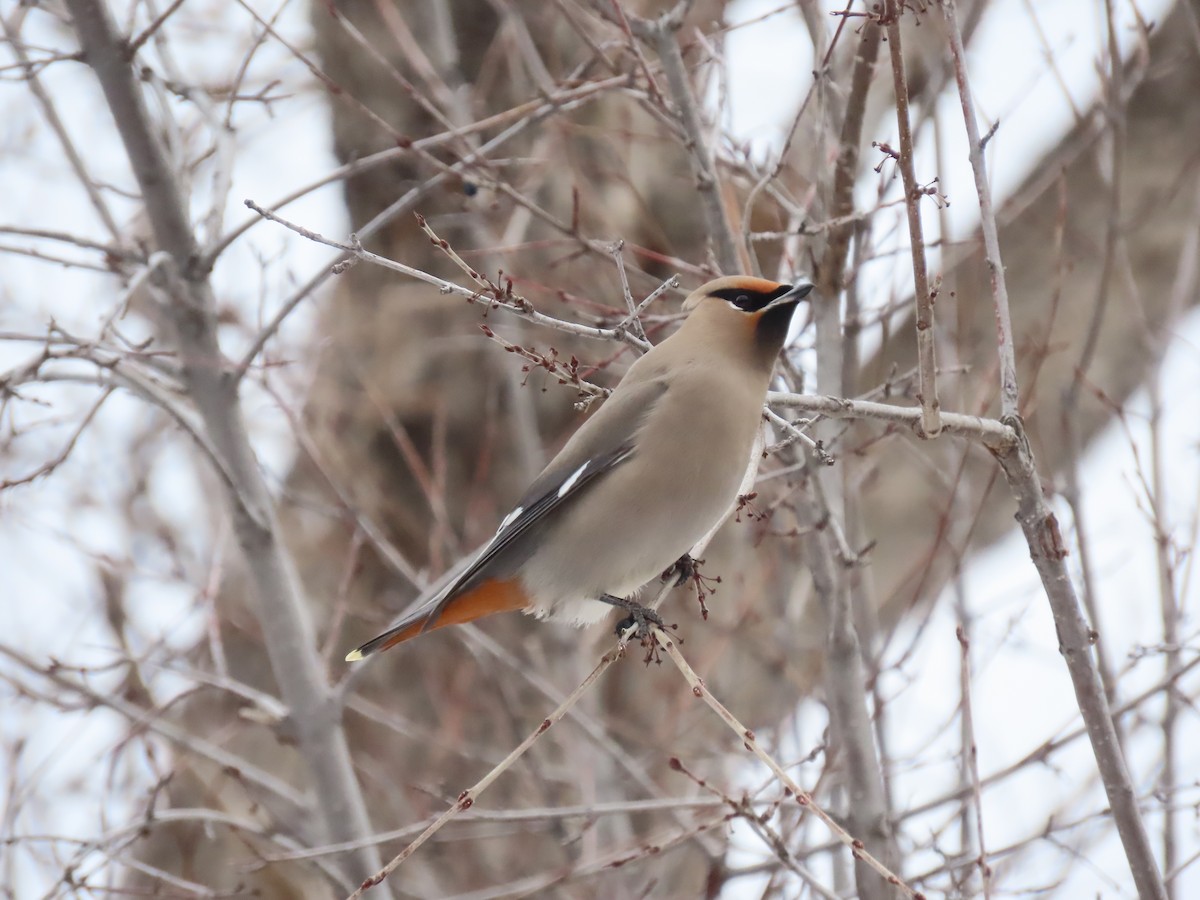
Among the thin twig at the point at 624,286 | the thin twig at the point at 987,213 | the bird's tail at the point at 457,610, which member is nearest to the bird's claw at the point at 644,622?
the bird's tail at the point at 457,610

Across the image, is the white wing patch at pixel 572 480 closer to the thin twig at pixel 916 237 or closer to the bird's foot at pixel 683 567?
the bird's foot at pixel 683 567

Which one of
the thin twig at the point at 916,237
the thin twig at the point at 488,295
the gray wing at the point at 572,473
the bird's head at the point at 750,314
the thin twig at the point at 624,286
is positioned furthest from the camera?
the gray wing at the point at 572,473

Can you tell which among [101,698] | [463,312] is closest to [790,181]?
[463,312]

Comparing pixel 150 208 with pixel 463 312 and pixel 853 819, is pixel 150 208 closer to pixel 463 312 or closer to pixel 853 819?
pixel 853 819

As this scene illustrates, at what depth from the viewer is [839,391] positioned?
10.5 feet

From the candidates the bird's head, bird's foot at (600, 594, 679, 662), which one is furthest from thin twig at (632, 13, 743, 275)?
bird's foot at (600, 594, 679, 662)

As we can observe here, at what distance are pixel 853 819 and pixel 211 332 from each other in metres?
1.98

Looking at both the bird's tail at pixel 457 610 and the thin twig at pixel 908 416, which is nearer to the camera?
the thin twig at pixel 908 416

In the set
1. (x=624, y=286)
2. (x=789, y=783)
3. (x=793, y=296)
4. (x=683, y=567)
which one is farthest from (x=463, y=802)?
(x=793, y=296)

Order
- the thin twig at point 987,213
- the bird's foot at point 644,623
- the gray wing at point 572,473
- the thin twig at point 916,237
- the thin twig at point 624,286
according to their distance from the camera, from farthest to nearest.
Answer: the gray wing at point 572,473 → the bird's foot at point 644,623 → the thin twig at point 624,286 → the thin twig at point 987,213 → the thin twig at point 916,237

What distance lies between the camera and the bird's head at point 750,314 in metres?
3.13

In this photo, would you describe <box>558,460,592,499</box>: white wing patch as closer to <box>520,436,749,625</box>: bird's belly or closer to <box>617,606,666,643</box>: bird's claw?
<box>520,436,749,625</box>: bird's belly

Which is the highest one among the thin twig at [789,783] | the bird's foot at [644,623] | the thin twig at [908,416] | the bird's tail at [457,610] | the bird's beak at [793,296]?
the bird's beak at [793,296]

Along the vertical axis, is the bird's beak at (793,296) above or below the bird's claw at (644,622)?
above
